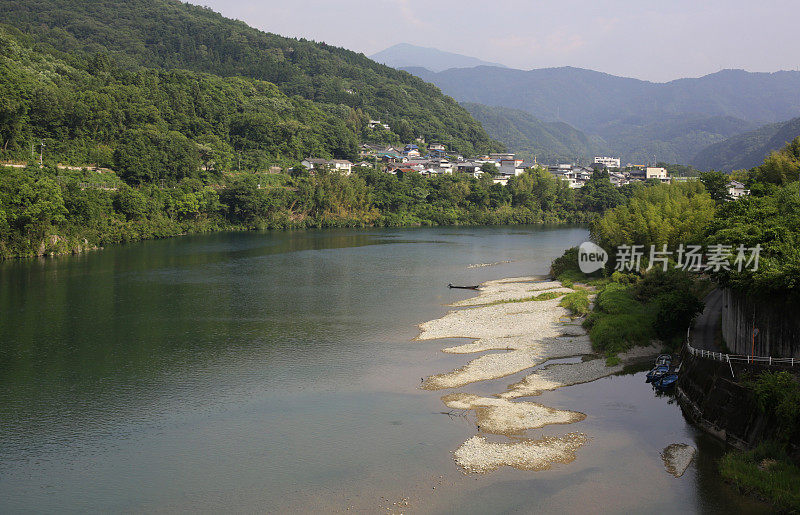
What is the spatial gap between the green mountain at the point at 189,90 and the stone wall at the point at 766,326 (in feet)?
144

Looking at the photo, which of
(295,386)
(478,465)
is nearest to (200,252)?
(295,386)

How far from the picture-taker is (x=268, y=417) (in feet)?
47.3

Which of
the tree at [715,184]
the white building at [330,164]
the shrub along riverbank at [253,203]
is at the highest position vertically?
the white building at [330,164]

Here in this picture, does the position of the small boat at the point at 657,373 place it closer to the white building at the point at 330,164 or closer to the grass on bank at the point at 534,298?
the grass on bank at the point at 534,298

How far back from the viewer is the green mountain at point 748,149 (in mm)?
105213

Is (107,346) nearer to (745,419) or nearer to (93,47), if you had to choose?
(745,419)

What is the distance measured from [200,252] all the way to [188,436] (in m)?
28.5

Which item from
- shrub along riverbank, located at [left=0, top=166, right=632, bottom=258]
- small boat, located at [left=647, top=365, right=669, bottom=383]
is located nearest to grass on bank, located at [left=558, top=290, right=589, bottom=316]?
small boat, located at [left=647, top=365, right=669, bottom=383]

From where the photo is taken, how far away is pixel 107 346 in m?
19.5

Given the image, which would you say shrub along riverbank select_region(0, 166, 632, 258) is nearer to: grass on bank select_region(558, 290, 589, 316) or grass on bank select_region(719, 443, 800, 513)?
grass on bank select_region(558, 290, 589, 316)

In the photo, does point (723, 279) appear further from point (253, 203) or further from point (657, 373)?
point (253, 203)

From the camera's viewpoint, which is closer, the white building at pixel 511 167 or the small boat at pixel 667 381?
the small boat at pixel 667 381

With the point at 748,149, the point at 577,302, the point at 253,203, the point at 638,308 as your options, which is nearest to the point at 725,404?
the point at 638,308

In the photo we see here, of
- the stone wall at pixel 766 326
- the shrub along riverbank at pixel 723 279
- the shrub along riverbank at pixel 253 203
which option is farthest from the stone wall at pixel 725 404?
the shrub along riverbank at pixel 253 203
